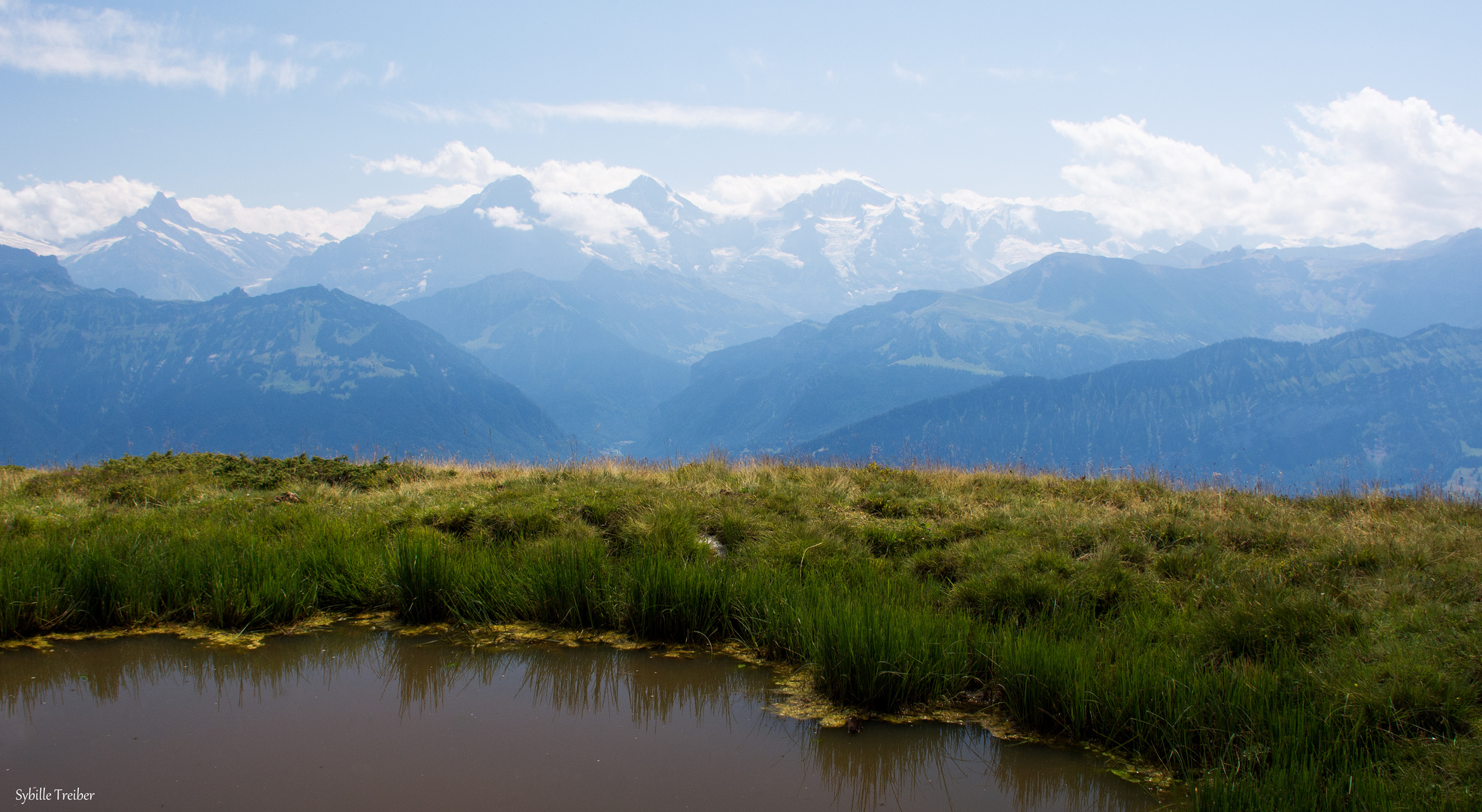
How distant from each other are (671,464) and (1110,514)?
8.81 metres

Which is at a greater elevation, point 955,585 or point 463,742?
point 955,585

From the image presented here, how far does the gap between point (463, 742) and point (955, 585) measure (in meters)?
5.35

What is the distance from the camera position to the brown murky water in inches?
201

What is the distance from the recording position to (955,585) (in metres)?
8.50

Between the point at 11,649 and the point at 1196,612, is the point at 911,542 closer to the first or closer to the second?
the point at 1196,612

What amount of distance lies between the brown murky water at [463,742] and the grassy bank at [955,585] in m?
Answer: 0.62

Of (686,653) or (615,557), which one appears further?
(615,557)

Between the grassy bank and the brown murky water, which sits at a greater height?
the grassy bank

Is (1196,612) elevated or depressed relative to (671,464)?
depressed

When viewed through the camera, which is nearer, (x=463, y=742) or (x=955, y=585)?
(x=463, y=742)

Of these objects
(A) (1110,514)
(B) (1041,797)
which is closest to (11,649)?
(B) (1041,797)

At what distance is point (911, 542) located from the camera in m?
10.2

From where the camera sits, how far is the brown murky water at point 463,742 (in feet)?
16.7

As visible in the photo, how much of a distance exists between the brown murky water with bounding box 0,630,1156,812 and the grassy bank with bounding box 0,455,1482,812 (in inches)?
24.4
